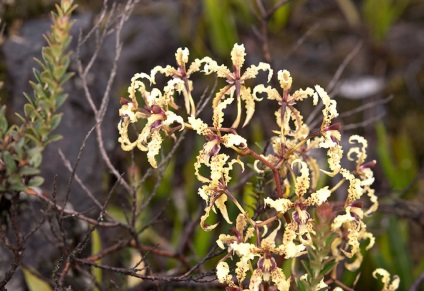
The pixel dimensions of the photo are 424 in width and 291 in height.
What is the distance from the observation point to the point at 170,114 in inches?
40.1

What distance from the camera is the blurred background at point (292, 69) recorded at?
6.38 feet

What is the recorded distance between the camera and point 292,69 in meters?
3.03

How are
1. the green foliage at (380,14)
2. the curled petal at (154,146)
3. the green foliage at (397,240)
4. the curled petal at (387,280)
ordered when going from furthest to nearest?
the green foliage at (380,14)
the green foliage at (397,240)
the curled petal at (387,280)
the curled petal at (154,146)

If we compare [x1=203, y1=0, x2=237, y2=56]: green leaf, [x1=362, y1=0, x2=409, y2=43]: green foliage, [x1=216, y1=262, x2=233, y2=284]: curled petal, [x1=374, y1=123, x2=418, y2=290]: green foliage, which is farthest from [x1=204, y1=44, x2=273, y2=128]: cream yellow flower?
[x1=362, y1=0, x2=409, y2=43]: green foliage

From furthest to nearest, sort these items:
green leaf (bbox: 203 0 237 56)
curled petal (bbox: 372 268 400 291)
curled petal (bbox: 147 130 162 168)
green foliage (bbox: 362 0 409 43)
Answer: green foliage (bbox: 362 0 409 43) → green leaf (bbox: 203 0 237 56) → curled petal (bbox: 372 268 400 291) → curled petal (bbox: 147 130 162 168)

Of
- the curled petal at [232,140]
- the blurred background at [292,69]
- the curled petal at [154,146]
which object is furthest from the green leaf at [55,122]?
the blurred background at [292,69]

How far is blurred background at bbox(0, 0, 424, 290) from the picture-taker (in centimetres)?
194

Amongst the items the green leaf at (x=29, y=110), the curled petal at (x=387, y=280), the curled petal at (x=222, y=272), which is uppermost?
the green leaf at (x=29, y=110)

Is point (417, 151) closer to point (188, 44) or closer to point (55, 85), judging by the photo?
point (188, 44)

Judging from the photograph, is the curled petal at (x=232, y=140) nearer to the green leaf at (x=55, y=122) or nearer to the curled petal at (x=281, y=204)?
the curled petal at (x=281, y=204)

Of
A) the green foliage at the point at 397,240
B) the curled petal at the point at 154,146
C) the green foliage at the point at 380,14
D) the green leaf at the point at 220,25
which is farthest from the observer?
the green foliage at the point at 380,14

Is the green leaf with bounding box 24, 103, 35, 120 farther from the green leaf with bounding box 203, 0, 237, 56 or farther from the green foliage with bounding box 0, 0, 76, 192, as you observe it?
the green leaf with bounding box 203, 0, 237, 56

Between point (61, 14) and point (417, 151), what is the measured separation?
93.0 inches

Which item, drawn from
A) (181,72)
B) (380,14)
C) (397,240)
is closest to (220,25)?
(380,14)
